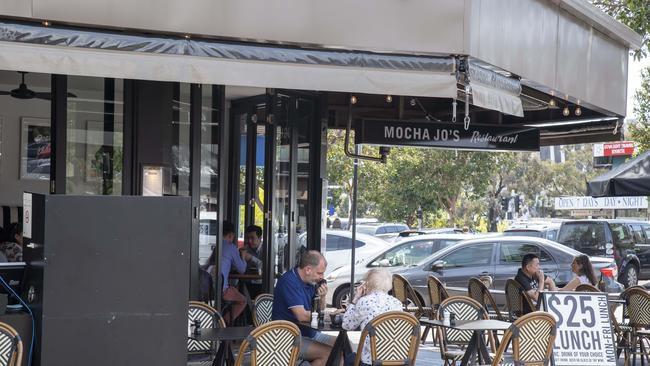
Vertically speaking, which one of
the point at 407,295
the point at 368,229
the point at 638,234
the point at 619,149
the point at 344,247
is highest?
the point at 619,149

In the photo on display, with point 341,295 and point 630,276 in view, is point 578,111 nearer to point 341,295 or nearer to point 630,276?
point 341,295

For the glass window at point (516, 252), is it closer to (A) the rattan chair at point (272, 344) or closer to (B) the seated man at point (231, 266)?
(B) the seated man at point (231, 266)

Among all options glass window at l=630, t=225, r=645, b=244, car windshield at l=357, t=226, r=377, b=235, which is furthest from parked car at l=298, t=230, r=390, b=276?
car windshield at l=357, t=226, r=377, b=235

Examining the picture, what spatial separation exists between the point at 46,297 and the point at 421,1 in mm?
4174

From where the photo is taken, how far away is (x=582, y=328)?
8.60m

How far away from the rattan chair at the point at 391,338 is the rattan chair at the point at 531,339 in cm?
81

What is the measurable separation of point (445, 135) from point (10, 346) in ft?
23.4

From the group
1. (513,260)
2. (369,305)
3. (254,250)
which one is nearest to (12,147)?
(254,250)

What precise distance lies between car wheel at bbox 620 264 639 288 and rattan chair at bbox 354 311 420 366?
16768 mm

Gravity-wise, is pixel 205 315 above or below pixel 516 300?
above

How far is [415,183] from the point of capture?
33.7m

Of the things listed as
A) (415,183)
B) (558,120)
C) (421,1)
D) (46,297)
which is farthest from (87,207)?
(415,183)

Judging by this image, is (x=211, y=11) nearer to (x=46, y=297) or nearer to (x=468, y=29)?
(x=468, y=29)

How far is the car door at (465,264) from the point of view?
1598 cm
